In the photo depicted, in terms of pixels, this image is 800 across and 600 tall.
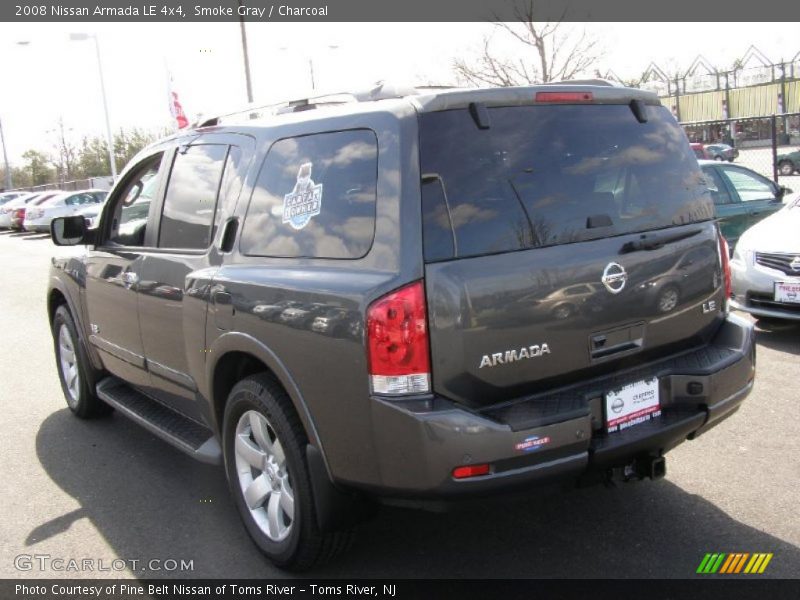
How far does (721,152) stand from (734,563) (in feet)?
124

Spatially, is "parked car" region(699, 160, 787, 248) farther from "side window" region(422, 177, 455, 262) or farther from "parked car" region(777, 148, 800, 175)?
"parked car" region(777, 148, 800, 175)

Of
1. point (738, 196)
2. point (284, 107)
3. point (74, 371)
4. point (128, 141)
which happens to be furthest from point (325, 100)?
point (128, 141)

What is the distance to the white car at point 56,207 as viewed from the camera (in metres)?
27.1

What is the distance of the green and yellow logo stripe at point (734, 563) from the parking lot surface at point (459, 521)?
33 millimetres

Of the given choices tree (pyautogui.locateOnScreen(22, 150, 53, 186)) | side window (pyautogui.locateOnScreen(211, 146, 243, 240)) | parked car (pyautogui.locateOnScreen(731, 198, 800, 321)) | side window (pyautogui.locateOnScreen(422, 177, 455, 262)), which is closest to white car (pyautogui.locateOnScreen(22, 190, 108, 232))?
parked car (pyautogui.locateOnScreen(731, 198, 800, 321))

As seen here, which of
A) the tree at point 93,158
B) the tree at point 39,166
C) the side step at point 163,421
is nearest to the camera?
the side step at point 163,421

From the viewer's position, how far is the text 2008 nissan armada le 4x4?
9.11 ft

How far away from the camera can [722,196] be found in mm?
10008

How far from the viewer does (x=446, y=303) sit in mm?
2762

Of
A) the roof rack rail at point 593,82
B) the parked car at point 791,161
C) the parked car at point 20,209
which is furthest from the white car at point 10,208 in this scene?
the roof rack rail at point 593,82

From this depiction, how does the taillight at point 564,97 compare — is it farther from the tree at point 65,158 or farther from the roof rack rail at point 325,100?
the tree at point 65,158

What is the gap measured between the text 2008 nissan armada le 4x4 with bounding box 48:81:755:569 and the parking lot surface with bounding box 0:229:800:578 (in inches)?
14.3

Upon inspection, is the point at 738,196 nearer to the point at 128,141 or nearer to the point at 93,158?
the point at 128,141

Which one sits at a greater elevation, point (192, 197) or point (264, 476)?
point (192, 197)
